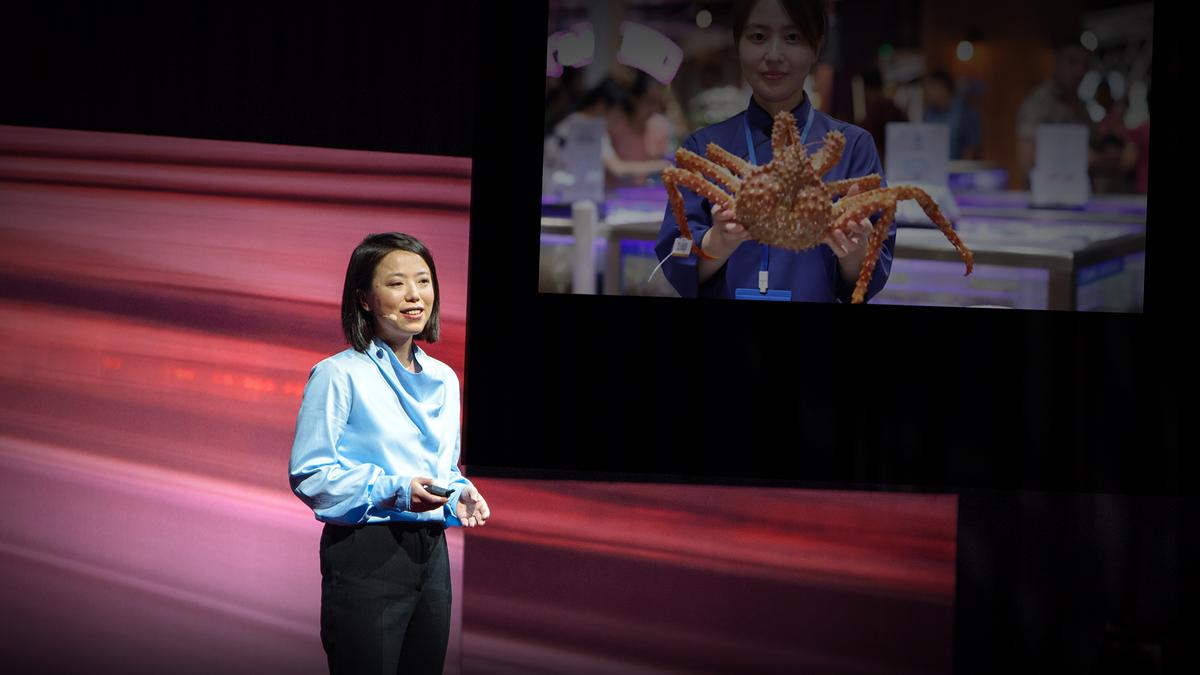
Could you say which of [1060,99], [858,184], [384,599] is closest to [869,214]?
[858,184]

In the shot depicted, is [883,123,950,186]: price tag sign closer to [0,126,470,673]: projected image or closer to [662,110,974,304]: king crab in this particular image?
[662,110,974,304]: king crab

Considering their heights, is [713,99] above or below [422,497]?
above

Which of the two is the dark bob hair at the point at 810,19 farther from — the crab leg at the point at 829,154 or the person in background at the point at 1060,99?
the person in background at the point at 1060,99

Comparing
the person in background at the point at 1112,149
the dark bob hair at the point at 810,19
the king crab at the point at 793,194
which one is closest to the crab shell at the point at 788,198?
the king crab at the point at 793,194

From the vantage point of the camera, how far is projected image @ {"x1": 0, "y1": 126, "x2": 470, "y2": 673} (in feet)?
11.1

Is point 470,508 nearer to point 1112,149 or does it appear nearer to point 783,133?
point 783,133

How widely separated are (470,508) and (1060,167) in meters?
2.02

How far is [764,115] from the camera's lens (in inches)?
136

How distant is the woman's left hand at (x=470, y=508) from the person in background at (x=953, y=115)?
5.78 feet

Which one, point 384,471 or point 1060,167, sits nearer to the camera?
point 384,471

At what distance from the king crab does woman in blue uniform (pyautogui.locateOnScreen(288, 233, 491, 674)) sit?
3.25 feet

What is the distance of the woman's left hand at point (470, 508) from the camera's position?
2658 mm

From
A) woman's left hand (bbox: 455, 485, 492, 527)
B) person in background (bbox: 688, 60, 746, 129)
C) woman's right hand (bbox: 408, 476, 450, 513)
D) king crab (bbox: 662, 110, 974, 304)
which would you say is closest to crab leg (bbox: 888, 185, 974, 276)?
king crab (bbox: 662, 110, 974, 304)

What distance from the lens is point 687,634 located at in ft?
11.7
